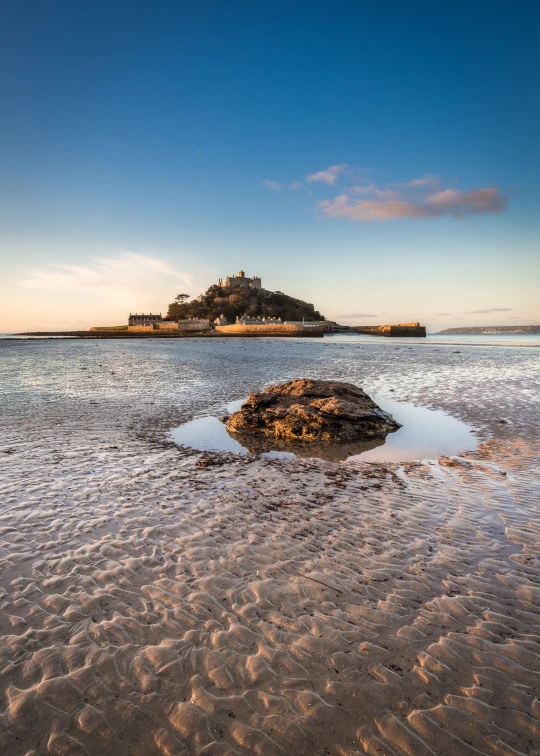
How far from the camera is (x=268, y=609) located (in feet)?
13.4

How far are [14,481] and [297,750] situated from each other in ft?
23.3

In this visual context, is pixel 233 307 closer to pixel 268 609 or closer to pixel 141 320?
pixel 141 320

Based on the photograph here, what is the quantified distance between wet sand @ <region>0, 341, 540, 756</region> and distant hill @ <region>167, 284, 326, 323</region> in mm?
173815

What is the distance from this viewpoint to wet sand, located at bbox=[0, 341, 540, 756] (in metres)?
2.88

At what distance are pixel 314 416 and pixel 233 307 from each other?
574 ft

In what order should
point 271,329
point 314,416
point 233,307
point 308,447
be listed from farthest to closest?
point 233,307
point 271,329
point 314,416
point 308,447

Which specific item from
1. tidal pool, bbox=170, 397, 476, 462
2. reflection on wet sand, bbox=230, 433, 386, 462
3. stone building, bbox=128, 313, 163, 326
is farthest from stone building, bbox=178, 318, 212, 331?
reflection on wet sand, bbox=230, 433, 386, 462

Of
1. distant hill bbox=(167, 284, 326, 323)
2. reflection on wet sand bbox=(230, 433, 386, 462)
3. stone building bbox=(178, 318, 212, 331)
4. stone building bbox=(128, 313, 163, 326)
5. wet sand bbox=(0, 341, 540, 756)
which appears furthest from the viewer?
distant hill bbox=(167, 284, 326, 323)

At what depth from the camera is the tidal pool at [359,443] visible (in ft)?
31.7

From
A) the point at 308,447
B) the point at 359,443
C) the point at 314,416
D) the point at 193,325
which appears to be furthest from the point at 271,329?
the point at 308,447

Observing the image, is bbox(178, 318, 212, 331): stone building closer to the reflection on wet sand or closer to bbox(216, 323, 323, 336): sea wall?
bbox(216, 323, 323, 336): sea wall

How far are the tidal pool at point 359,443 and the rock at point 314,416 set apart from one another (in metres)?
0.39

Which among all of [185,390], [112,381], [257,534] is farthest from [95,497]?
[112,381]

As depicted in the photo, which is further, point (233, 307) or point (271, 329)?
point (233, 307)
